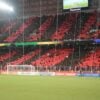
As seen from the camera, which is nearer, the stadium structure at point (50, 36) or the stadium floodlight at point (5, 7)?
the stadium structure at point (50, 36)

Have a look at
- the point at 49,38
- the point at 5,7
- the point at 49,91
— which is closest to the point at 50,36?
the point at 49,38

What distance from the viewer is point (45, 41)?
22328 millimetres

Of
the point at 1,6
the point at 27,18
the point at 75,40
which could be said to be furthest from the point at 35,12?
the point at 75,40

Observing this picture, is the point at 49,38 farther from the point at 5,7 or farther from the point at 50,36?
the point at 5,7

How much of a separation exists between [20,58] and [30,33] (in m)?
2.40

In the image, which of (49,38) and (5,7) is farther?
(5,7)

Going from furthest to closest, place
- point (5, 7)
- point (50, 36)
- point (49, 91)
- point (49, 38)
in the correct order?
point (5, 7), point (50, 36), point (49, 38), point (49, 91)

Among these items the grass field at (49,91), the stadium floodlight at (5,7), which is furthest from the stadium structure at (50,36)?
the grass field at (49,91)

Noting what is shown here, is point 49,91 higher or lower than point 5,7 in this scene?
lower

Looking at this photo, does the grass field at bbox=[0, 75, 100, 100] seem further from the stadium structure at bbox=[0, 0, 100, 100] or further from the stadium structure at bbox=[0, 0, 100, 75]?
the stadium structure at bbox=[0, 0, 100, 75]

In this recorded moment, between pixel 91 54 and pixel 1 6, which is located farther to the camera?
pixel 1 6

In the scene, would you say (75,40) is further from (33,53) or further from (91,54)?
(33,53)

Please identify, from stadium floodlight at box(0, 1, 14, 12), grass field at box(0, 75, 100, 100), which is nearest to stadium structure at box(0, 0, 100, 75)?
stadium floodlight at box(0, 1, 14, 12)

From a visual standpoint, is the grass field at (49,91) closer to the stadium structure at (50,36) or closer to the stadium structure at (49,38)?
the stadium structure at (49,38)
